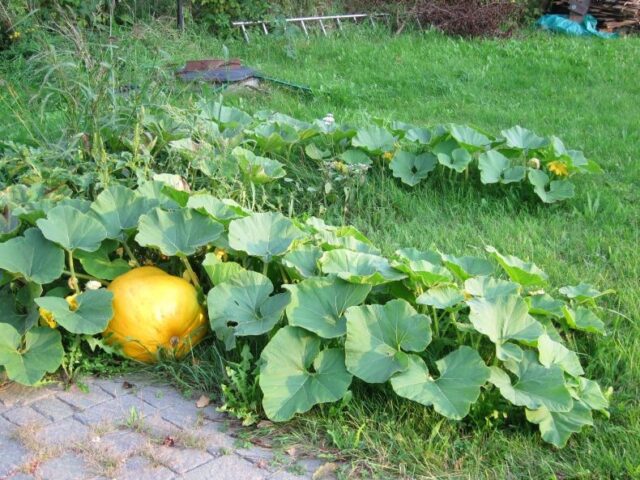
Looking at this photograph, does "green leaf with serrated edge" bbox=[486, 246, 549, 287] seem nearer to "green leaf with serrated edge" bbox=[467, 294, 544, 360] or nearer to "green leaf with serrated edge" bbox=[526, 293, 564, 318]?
"green leaf with serrated edge" bbox=[526, 293, 564, 318]

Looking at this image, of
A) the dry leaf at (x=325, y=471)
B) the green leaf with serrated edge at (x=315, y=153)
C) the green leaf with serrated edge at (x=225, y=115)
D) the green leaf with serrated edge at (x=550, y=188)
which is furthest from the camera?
the green leaf with serrated edge at (x=225, y=115)

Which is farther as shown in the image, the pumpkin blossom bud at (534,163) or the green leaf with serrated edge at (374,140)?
the green leaf with serrated edge at (374,140)

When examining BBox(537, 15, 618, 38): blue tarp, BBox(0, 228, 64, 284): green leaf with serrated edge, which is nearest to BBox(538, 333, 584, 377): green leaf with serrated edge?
BBox(0, 228, 64, 284): green leaf with serrated edge

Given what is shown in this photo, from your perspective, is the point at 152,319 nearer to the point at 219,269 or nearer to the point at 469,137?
the point at 219,269

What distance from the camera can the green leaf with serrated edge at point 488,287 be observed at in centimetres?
273

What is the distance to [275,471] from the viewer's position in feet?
7.59

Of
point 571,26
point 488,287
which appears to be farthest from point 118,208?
point 571,26

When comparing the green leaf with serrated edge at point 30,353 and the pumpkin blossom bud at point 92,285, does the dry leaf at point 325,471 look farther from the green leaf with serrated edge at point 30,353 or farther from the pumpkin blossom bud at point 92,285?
the pumpkin blossom bud at point 92,285

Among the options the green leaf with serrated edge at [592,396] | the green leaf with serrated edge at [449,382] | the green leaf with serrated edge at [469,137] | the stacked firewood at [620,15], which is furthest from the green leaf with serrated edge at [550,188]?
the stacked firewood at [620,15]

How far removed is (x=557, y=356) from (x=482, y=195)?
1889mm

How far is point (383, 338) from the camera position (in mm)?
2605

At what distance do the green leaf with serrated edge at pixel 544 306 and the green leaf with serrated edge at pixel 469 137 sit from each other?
167cm

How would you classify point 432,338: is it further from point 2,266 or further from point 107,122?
point 107,122

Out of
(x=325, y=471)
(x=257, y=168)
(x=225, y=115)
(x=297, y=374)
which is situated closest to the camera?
(x=325, y=471)
